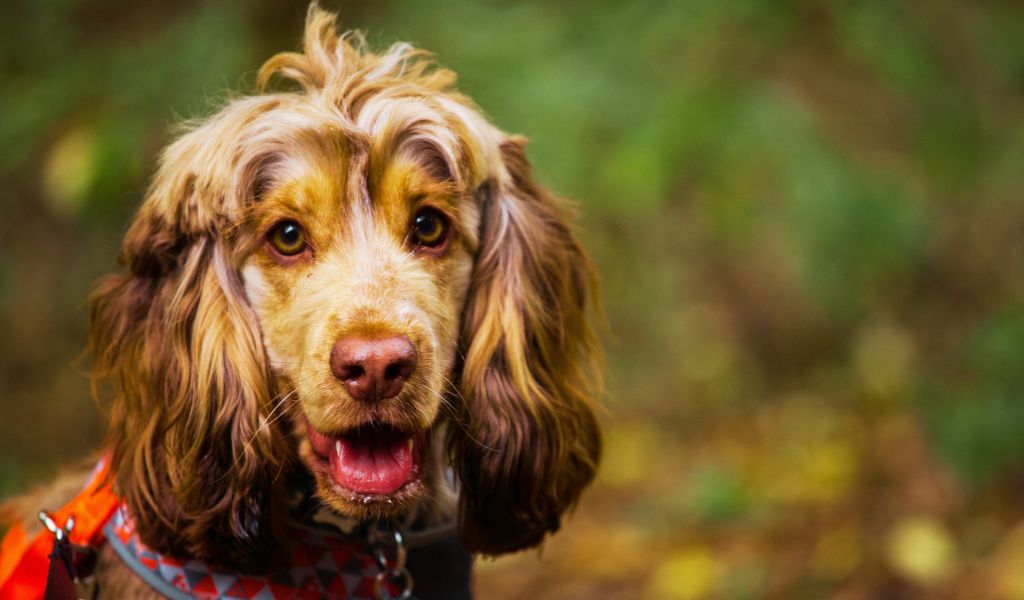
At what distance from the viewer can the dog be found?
2609 mm

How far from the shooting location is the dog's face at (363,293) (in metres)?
2.53

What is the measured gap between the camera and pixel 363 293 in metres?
2.62

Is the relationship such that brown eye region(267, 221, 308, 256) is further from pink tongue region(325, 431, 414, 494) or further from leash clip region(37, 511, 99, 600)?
leash clip region(37, 511, 99, 600)

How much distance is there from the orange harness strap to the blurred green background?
7.76 ft

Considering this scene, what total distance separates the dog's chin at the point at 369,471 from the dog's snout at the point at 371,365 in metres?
0.11

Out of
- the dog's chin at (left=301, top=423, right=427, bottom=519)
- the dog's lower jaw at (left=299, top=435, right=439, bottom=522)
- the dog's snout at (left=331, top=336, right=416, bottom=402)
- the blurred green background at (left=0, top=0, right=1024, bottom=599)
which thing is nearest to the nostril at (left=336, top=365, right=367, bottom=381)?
the dog's snout at (left=331, top=336, right=416, bottom=402)

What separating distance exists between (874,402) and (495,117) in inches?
111

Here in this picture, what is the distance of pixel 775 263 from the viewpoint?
22.9ft

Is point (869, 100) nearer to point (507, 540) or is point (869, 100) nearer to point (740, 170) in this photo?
point (740, 170)

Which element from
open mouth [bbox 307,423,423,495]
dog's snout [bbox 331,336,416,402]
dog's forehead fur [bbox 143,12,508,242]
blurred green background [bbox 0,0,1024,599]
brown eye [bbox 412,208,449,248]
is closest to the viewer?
dog's snout [bbox 331,336,416,402]

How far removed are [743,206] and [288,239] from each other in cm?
375

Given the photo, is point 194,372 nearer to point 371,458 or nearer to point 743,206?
point 371,458

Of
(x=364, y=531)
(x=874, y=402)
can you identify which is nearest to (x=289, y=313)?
(x=364, y=531)

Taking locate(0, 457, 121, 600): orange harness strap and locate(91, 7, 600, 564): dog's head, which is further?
locate(0, 457, 121, 600): orange harness strap
